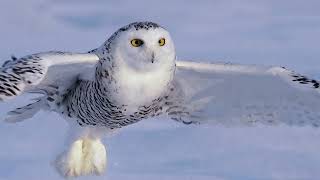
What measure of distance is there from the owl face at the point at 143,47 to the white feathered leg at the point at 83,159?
3370 millimetres

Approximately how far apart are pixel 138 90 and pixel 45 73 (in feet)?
4.63

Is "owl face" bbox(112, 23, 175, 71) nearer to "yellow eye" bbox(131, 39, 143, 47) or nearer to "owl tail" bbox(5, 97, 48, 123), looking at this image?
"yellow eye" bbox(131, 39, 143, 47)

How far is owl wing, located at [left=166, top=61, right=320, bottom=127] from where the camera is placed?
1661 centimetres

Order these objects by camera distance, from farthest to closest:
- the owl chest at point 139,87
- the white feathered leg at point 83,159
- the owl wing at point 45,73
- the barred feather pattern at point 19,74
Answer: the white feathered leg at point 83,159
the owl chest at point 139,87
the owl wing at point 45,73
the barred feather pattern at point 19,74

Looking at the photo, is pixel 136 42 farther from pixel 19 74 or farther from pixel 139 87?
pixel 19 74

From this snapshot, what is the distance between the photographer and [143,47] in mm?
14680

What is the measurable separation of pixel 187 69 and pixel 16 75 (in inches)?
124

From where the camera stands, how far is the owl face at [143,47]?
1462 centimetres

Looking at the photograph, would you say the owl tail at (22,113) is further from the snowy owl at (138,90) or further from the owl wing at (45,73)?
the owl wing at (45,73)

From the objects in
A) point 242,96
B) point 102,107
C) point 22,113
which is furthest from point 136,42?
point 22,113

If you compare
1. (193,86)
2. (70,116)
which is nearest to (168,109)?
(193,86)

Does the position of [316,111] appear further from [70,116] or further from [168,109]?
[70,116]

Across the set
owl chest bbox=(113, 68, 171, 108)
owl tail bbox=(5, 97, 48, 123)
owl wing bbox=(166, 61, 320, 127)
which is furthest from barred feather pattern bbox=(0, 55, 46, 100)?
owl tail bbox=(5, 97, 48, 123)

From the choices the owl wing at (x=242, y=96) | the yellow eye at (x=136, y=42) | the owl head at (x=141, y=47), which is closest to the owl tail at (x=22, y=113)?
the owl wing at (x=242, y=96)
